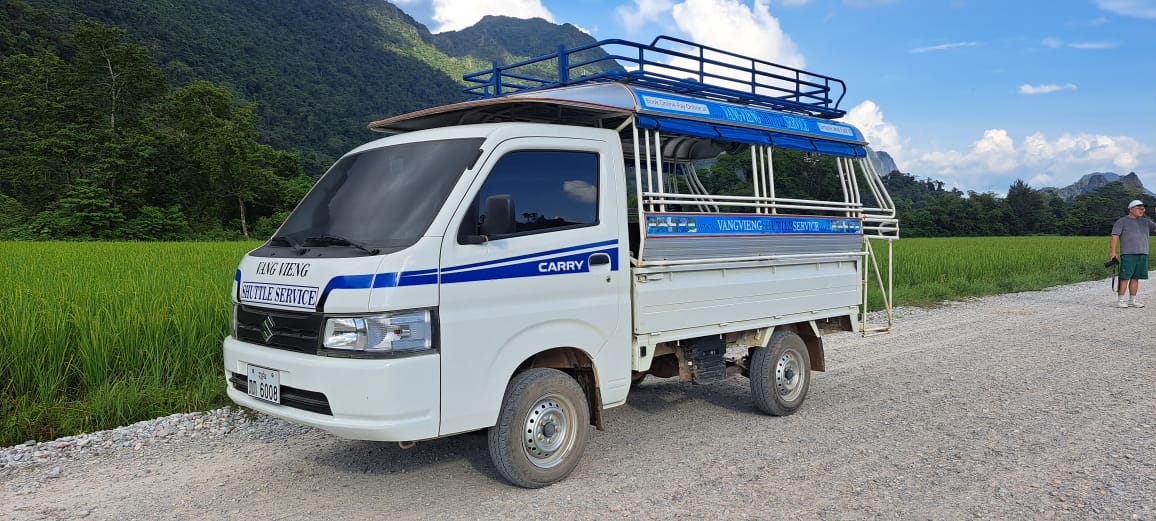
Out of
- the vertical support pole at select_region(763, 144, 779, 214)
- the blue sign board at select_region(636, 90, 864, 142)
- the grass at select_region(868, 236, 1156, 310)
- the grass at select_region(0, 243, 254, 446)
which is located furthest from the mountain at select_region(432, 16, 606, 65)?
the vertical support pole at select_region(763, 144, 779, 214)

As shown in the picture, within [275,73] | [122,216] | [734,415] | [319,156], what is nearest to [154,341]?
[734,415]

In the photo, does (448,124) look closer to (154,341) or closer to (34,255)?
(154,341)

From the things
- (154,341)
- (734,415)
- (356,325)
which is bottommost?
(734,415)

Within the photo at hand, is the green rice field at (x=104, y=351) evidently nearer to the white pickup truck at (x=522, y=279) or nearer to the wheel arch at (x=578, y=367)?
the white pickup truck at (x=522, y=279)

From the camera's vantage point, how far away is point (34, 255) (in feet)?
45.8

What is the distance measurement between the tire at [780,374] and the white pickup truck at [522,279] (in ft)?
0.07

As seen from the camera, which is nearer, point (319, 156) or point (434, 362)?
point (434, 362)

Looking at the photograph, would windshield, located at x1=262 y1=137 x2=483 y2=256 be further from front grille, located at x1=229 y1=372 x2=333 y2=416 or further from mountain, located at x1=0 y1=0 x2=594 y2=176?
mountain, located at x1=0 y1=0 x2=594 y2=176

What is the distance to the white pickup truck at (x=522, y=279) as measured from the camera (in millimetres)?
3785

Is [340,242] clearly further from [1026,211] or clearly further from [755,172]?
[1026,211]

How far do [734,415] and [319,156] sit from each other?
2459 inches

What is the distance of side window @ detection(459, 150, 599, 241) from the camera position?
4066 millimetres

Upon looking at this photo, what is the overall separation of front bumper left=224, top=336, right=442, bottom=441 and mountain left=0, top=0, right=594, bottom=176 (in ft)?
116

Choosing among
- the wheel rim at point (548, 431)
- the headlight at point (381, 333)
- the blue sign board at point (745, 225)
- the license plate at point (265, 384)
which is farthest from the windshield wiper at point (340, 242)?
the blue sign board at point (745, 225)
